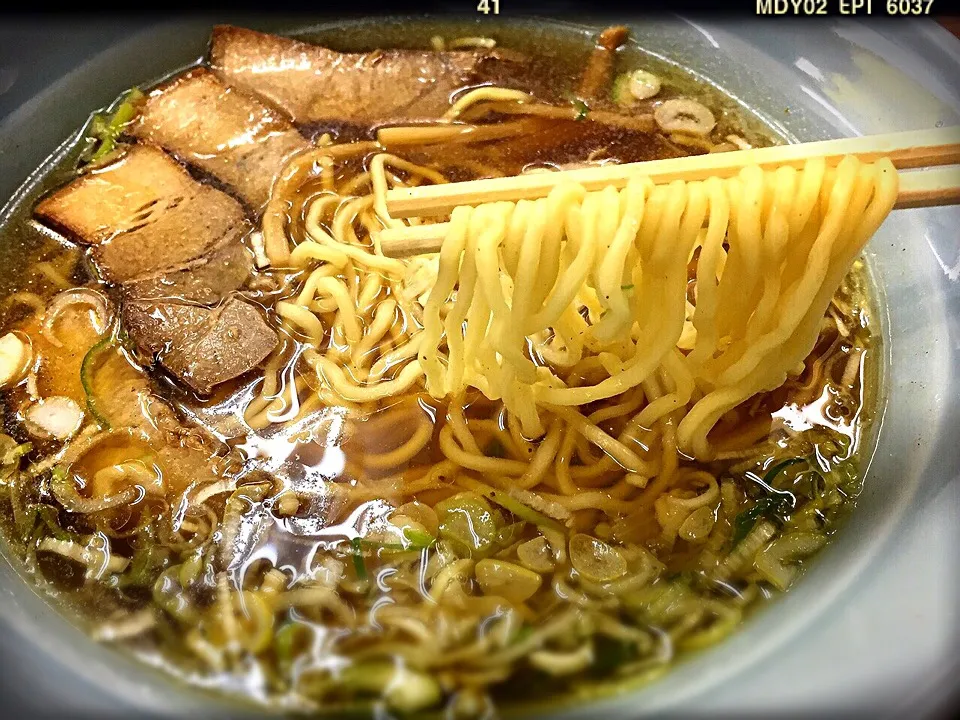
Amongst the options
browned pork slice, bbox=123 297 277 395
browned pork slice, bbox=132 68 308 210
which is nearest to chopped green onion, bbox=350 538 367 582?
browned pork slice, bbox=123 297 277 395

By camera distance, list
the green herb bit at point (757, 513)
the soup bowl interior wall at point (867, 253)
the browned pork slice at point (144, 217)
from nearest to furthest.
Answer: the soup bowl interior wall at point (867, 253)
the green herb bit at point (757, 513)
the browned pork slice at point (144, 217)

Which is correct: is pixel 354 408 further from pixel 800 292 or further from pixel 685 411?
pixel 800 292

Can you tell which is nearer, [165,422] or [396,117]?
[165,422]

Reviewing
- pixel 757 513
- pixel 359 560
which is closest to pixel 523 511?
pixel 359 560

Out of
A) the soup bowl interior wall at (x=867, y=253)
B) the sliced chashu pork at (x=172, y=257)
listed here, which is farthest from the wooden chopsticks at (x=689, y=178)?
the sliced chashu pork at (x=172, y=257)

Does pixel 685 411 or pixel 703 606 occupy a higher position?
pixel 685 411

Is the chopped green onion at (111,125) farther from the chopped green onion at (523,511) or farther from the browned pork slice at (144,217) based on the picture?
the chopped green onion at (523,511)

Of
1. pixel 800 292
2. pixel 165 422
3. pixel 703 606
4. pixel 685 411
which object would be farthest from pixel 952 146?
pixel 165 422
